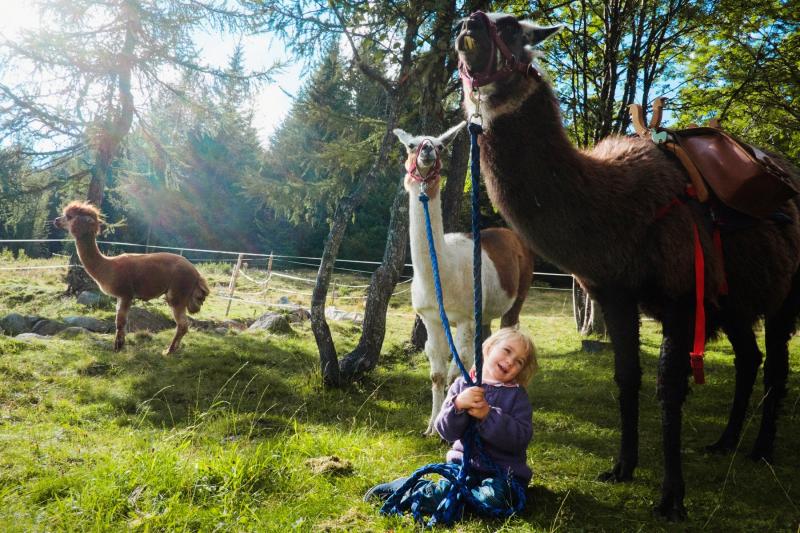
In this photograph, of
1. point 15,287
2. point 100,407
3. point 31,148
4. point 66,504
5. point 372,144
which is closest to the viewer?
point 66,504

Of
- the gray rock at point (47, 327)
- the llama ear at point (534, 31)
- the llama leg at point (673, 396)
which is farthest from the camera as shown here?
the gray rock at point (47, 327)

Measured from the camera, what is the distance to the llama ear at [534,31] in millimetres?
2504

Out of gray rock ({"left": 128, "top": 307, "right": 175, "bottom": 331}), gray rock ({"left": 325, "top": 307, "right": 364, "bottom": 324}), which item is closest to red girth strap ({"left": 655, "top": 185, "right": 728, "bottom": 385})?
gray rock ({"left": 128, "top": 307, "right": 175, "bottom": 331})

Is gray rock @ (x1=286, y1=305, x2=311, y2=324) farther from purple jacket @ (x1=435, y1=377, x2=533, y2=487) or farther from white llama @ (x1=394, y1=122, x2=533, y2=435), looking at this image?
purple jacket @ (x1=435, y1=377, x2=533, y2=487)

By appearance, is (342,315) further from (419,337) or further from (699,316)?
(699,316)

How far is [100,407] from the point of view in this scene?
4344mm

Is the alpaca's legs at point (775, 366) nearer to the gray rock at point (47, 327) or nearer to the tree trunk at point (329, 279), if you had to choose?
the tree trunk at point (329, 279)

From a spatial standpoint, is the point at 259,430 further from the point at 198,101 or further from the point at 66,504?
the point at 198,101

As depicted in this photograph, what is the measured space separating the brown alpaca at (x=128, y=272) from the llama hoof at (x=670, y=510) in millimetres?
6242

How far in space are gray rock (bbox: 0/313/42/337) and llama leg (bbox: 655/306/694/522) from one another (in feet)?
27.6

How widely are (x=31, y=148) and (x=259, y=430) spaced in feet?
39.2

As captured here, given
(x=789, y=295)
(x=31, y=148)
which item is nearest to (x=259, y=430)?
(x=789, y=295)

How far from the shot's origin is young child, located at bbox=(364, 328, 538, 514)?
2271 mm

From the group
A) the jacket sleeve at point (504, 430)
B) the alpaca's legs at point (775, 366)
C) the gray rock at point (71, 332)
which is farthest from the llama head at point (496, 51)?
the gray rock at point (71, 332)
